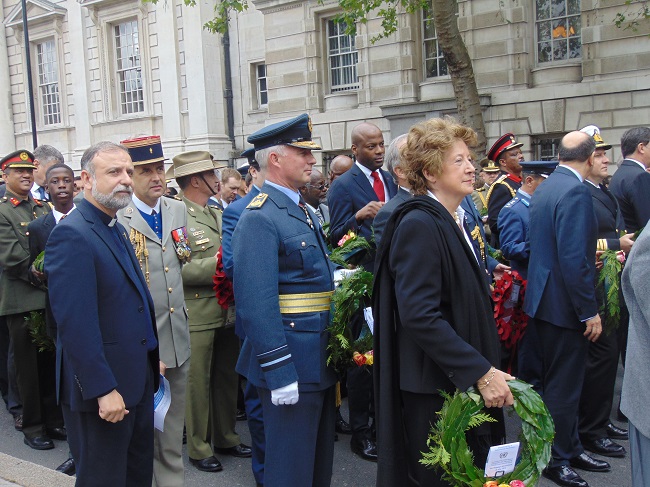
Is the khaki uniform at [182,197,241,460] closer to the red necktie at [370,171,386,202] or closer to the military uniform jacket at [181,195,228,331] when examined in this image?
the military uniform jacket at [181,195,228,331]

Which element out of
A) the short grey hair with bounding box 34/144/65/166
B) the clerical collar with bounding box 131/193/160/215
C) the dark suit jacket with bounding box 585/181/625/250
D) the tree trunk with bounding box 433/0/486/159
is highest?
the tree trunk with bounding box 433/0/486/159

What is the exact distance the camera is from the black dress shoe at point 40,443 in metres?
6.01

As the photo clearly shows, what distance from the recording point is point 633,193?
21.1ft

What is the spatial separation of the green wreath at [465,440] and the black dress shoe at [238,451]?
9.23 ft

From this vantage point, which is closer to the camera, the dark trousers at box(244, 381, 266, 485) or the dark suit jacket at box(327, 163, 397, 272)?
the dark trousers at box(244, 381, 266, 485)

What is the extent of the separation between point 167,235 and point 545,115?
13.1 m

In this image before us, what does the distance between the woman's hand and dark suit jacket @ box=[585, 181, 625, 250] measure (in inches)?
108

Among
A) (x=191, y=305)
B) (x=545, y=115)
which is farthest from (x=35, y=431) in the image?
(x=545, y=115)

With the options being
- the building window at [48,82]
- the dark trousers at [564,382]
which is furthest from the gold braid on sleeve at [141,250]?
the building window at [48,82]

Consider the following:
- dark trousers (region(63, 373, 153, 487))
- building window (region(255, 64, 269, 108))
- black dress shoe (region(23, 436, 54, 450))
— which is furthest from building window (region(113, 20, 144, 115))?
dark trousers (region(63, 373, 153, 487))

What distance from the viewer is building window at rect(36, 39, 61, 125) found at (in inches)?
1085

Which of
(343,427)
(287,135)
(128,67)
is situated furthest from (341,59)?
(287,135)

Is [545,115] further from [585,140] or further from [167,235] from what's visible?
[167,235]

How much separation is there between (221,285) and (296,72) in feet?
52.5
